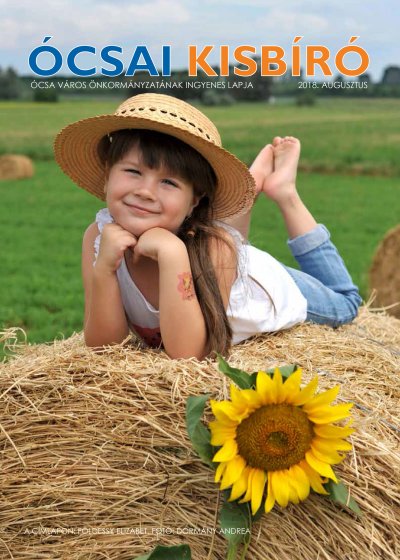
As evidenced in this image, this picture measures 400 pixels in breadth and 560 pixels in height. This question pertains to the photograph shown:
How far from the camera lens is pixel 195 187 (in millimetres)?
3246

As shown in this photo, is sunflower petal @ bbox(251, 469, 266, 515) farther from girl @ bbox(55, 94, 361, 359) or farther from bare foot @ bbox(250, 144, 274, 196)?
bare foot @ bbox(250, 144, 274, 196)

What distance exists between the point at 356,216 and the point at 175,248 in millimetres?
11563

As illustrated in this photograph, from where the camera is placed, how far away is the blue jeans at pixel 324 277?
4.00 m

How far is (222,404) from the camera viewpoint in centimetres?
228

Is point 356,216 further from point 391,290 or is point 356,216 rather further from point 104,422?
point 104,422

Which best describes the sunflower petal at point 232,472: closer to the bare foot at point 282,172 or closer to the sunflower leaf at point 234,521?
the sunflower leaf at point 234,521

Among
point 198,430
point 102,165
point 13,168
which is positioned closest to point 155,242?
point 102,165

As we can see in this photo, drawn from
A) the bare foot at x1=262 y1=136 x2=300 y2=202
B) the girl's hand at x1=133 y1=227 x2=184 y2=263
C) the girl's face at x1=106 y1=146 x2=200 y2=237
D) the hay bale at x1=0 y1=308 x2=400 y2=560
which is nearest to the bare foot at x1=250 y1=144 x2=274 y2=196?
the bare foot at x1=262 y1=136 x2=300 y2=202

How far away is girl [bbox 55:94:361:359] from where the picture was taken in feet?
9.84

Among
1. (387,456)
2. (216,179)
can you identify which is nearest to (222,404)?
(387,456)

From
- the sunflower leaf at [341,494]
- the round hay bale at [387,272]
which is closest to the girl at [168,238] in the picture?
the sunflower leaf at [341,494]

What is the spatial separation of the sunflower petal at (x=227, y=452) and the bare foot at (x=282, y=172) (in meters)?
2.14

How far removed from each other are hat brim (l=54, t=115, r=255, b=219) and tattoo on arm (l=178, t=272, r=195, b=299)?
47cm

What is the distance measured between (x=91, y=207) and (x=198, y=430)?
503 inches
